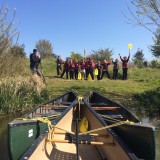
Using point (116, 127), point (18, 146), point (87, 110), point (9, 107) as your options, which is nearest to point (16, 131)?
point (18, 146)

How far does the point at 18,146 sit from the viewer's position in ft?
18.6

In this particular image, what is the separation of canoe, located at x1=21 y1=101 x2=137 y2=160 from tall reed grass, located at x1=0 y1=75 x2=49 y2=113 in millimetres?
4096

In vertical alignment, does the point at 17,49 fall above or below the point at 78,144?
above

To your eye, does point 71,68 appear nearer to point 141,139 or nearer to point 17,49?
point 17,49

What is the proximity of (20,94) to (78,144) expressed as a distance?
7419 millimetres

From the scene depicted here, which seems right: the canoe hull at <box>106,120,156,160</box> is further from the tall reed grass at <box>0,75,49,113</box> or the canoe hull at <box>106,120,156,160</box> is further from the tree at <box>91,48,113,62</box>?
the tree at <box>91,48,113,62</box>

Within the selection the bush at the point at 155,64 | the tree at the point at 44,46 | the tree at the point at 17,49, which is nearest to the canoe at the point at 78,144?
the tree at the point at 17,49

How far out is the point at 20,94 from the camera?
1198cm

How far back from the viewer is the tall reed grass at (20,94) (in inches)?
441

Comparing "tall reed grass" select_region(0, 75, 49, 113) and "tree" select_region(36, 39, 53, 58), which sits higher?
"tree" select_region(36, 39, 53, 58)

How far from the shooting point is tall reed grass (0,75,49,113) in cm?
1119

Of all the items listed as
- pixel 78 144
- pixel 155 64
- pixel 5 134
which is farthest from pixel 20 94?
pixel 155 64

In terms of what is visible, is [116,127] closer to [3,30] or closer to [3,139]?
[3,139]

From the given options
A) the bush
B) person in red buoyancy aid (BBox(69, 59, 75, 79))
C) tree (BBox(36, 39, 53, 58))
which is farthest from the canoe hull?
tree (BBox(36, 39, 53, 58))
